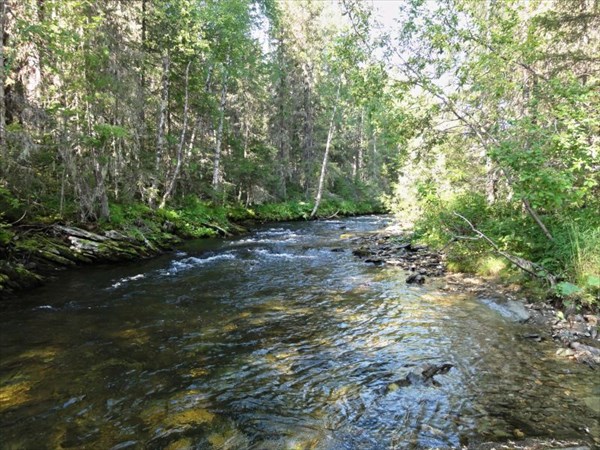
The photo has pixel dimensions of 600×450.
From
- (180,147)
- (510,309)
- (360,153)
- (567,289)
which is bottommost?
(510,309)

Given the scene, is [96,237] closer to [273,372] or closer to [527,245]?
[273,372]

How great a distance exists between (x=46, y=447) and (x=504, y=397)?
199 inches

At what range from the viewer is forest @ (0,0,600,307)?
801 cm

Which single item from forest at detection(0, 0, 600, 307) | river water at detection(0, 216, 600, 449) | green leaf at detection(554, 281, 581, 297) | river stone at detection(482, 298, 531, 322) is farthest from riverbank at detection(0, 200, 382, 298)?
green leaf at detection(554, 281, 581, 297)

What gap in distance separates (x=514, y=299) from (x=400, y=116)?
561 cm

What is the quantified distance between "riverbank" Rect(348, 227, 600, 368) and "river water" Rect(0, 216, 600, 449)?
1.09ft

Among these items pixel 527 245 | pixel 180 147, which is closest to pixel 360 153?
pixel 180 147

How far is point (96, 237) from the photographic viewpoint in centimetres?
1283

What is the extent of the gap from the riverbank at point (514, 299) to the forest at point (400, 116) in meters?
0.35

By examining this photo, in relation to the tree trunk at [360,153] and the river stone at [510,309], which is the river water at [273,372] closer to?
the river stone at [510,309]

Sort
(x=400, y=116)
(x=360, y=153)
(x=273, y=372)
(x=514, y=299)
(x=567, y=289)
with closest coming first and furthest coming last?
(x=273, y=372) < (x=567, y=289) < (x=514, y=299) < (x=400, y=116) < (x=360, y=153)

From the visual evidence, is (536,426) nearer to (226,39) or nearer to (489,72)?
(489,72)

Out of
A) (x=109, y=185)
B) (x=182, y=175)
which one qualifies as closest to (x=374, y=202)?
(x=182, y=175)

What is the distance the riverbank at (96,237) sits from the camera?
32.0ft
